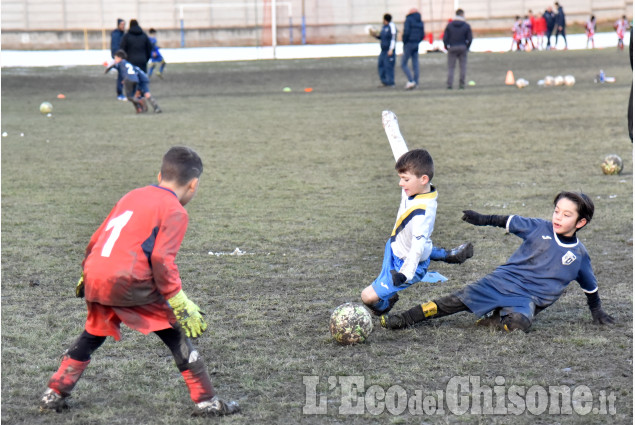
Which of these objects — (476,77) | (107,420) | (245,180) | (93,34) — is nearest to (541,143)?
(245,180)

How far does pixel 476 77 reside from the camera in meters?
27.5

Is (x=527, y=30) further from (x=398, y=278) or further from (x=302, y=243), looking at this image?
(x=398, y=278)

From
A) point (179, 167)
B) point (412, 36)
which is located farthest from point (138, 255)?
point (412, 36)

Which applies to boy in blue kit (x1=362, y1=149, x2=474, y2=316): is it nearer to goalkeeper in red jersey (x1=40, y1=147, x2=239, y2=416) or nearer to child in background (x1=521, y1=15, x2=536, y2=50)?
goalkeeper in red jersey (x1=40, y1=147, x2=239, y2=416)

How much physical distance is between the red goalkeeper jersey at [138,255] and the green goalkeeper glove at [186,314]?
4cm

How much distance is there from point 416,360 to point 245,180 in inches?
256

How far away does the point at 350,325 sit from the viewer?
4914 millimetres

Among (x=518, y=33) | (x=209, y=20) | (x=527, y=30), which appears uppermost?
(x=209, y=20)

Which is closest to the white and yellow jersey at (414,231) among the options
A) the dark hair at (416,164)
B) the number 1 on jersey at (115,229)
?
the dark hair at (416,164)

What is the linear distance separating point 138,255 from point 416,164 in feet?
6.33

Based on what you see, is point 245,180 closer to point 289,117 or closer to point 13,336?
point 13,336

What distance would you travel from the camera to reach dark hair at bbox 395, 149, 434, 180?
16.4 ft

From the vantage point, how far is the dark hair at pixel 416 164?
5.00 metres

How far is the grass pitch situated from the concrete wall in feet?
95.6
